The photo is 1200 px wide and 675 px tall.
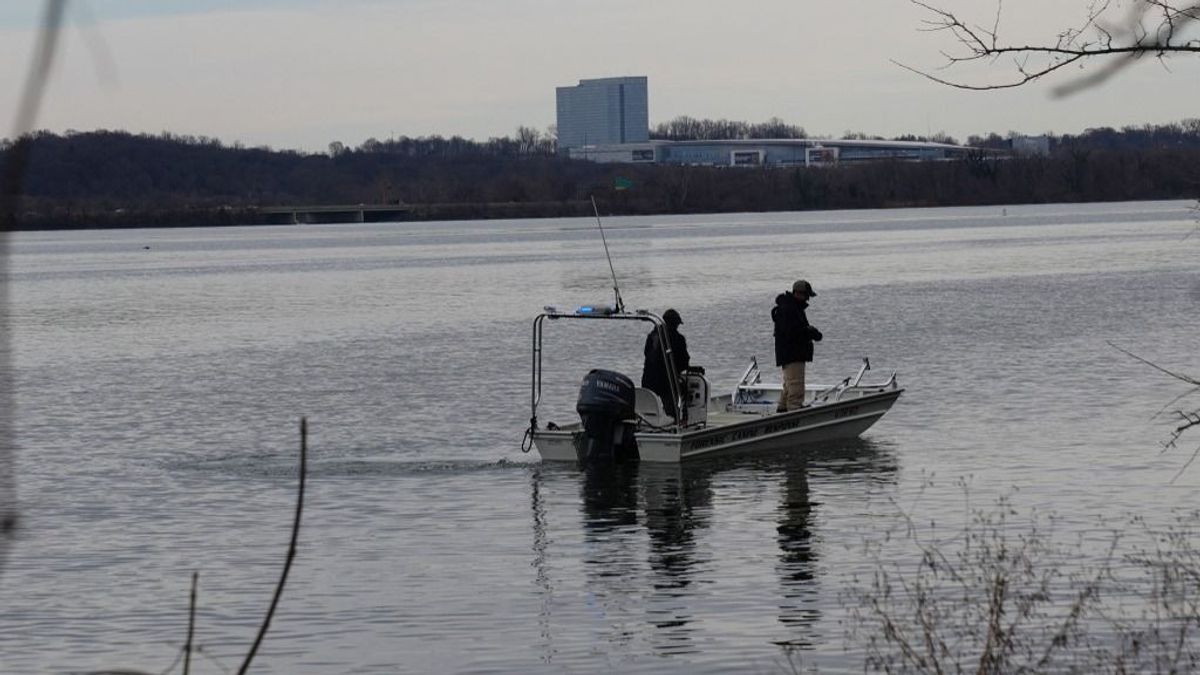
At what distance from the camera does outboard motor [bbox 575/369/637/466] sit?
749 inches

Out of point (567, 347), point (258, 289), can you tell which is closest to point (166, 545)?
point (567, 347)

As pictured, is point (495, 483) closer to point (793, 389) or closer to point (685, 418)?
point (685, 418)

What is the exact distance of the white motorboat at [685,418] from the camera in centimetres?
1927

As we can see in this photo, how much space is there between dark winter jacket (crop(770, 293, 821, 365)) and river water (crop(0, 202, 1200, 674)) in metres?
1.25

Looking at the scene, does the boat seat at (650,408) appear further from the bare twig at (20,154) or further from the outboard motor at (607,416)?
the bare twig at (20,154)

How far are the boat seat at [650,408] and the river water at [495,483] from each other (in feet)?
1.92

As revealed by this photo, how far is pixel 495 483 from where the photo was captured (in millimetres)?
20547

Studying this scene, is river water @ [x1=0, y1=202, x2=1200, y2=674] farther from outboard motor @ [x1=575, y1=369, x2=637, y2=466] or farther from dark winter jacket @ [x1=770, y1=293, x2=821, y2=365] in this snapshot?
dark winter jacket @ [x1=770, y1=293, x2=821, y2=365]

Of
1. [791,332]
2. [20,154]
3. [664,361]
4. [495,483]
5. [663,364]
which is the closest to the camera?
[20,154]

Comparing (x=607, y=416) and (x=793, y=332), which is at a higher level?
(x=793, y=332)

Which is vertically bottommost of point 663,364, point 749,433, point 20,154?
point 749,433

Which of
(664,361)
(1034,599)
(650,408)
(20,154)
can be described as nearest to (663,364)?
(664,361)

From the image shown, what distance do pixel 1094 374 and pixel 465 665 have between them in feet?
72.8

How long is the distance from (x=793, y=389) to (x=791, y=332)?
1140 millimetres
